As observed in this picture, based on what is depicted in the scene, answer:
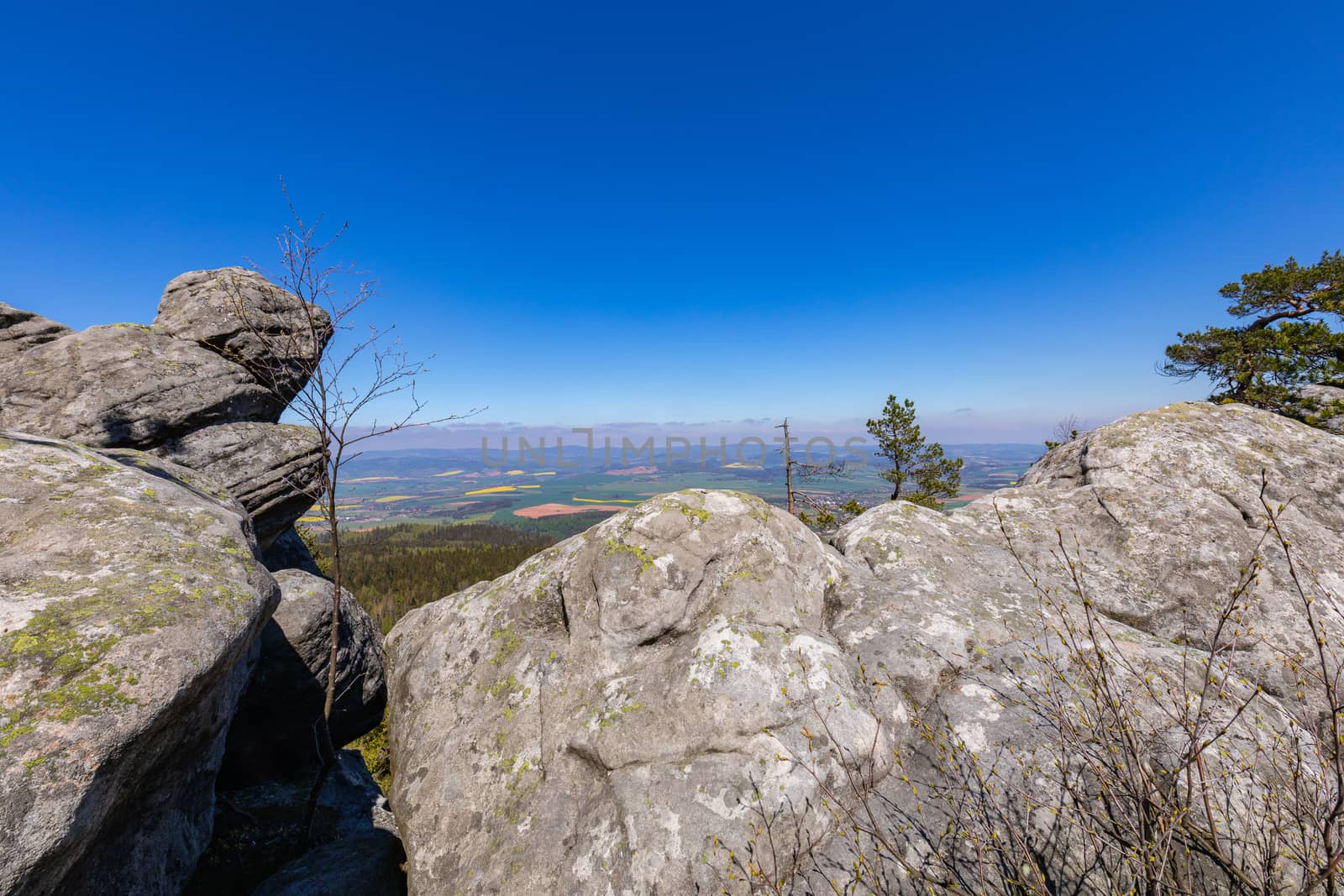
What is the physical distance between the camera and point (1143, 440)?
35.6ft

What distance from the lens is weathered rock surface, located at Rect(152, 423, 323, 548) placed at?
15359mm

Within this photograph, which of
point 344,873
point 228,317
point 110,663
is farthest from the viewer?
point 228,317

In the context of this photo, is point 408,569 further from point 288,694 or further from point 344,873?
point 344,873

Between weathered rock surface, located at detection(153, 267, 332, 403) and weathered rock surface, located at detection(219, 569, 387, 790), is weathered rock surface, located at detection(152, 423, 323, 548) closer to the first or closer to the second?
weathered rock surface, located at detection(153, 267, 332, 403)

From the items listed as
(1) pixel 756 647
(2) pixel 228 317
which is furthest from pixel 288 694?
(1) pixel 756 647

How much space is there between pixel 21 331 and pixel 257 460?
736 cm

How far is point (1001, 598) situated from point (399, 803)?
10366 millimetres

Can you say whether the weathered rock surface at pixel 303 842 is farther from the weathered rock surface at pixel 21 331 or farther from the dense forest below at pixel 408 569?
the dense forest below at pixel 408 569

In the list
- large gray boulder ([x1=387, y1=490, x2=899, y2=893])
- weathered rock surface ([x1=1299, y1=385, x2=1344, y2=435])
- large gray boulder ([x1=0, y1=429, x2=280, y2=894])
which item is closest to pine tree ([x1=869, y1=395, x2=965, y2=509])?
weathered rock surface ([x1=1299, y1=385, x2=1344, y2=435])

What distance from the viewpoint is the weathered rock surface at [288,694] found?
43.3ft

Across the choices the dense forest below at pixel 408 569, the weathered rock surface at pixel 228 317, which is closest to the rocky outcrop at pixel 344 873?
the weathered rock surface at pixel 228 317

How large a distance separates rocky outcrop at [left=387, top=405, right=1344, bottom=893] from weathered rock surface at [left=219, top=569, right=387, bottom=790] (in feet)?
23.6

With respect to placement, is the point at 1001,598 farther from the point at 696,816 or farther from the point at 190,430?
the point at 190,430

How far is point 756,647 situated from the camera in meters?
7.04
